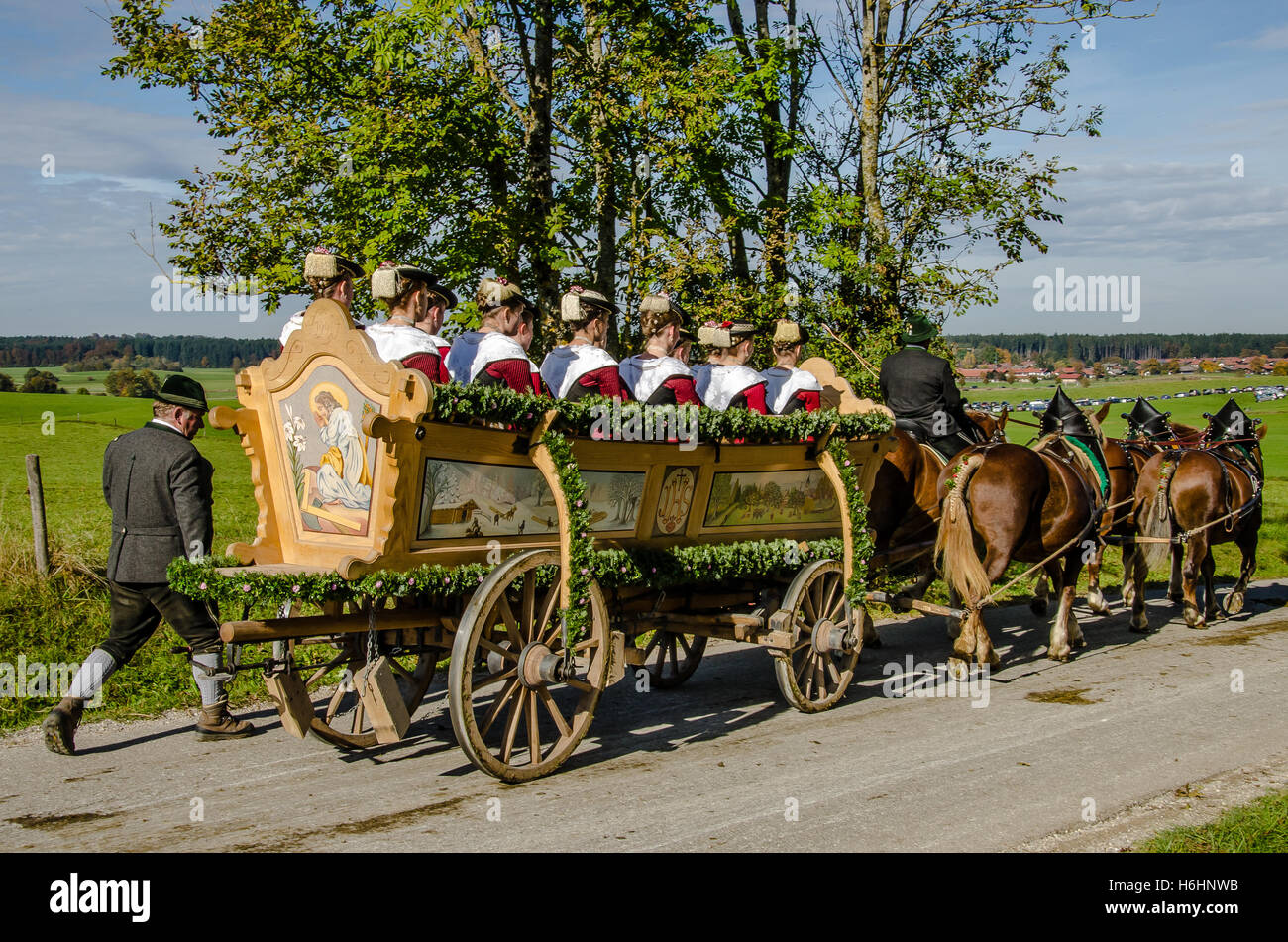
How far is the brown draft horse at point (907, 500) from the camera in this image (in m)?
8.64

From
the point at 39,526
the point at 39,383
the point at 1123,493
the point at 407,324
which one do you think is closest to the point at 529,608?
the point at 407,324

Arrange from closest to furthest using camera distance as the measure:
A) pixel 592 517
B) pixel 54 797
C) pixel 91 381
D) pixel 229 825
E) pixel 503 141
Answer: pixel 229 825
pixel 54 797
pixel 592 517
pixel 503 141
pixel 91 381

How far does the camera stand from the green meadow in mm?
7363

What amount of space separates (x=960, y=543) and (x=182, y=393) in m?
5.34

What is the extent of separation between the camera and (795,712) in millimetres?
7000

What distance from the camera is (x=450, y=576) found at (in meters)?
5.13

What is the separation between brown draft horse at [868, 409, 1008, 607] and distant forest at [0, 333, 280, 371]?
3325 cm

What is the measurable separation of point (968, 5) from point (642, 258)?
22.7 feet

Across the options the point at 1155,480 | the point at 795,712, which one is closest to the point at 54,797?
the point at 795,712

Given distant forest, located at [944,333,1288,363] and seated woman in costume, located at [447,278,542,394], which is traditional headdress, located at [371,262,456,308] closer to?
seated woman in costume, located at [447,278,542,394]

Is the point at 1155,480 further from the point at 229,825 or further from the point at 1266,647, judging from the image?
the point at 229,825

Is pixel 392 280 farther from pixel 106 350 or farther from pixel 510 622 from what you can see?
pixel 106 350

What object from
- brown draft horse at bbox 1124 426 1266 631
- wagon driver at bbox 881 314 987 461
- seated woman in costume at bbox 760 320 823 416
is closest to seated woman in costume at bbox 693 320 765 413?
seated woman in costume at bbox 760 320 823 416

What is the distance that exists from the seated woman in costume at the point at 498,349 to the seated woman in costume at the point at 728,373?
1769 millimetres
